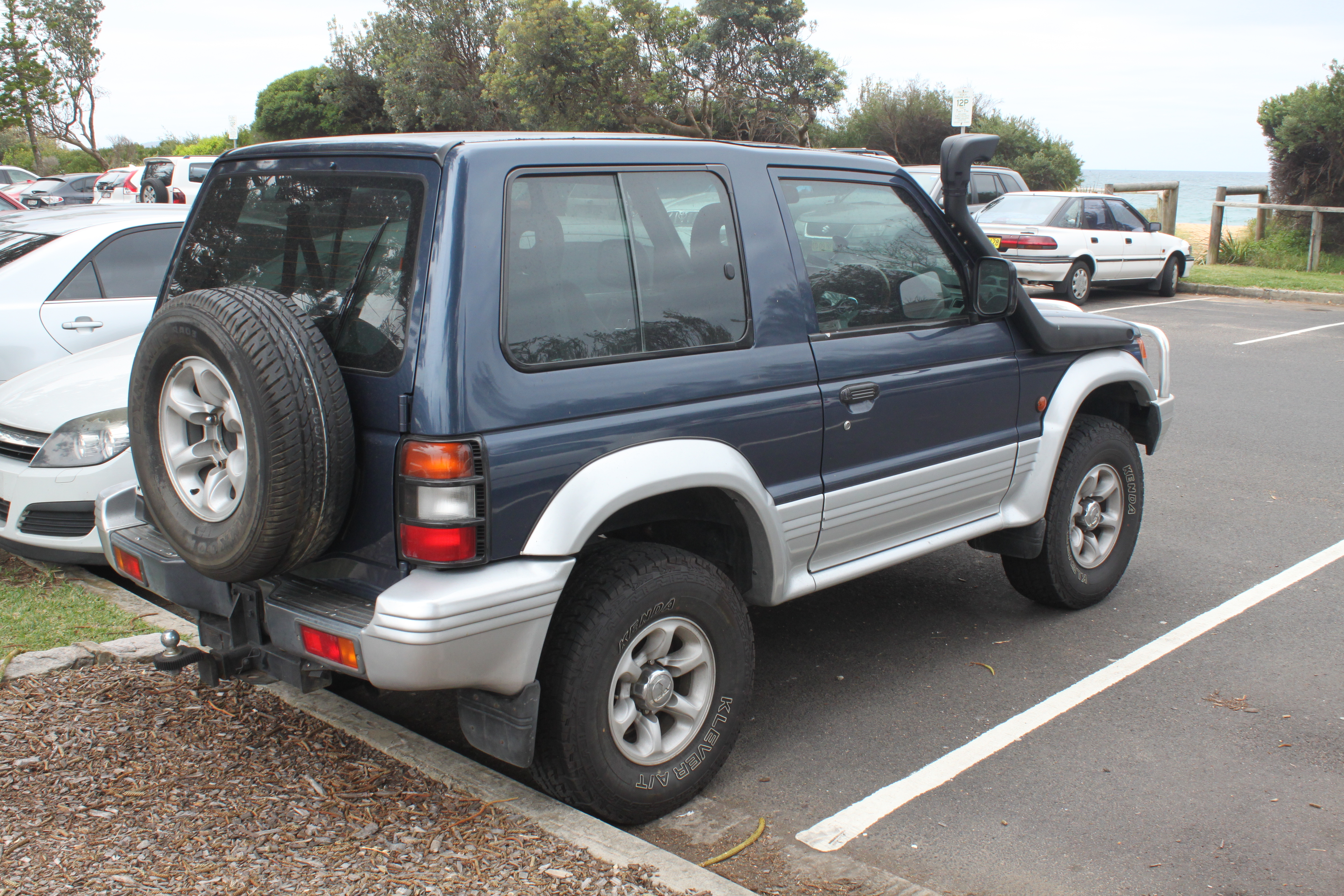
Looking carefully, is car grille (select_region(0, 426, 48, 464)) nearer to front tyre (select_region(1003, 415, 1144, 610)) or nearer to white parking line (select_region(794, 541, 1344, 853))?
white parking line (select_region(794, 541, 1344, 853))

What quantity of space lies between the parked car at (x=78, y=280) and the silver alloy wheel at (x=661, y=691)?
436 cm

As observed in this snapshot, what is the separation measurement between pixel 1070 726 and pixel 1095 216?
1423 cm

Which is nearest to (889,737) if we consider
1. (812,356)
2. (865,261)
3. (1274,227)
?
(812,356)

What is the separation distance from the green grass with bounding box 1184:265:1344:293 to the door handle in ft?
54.3

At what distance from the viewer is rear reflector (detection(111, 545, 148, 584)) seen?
3.38m

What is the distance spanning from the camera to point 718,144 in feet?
11.6

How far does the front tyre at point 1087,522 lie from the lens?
4664mm

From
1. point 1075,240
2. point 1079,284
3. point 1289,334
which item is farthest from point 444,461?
point 1079,284

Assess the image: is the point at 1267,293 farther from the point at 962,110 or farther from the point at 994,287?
the point at 994,287

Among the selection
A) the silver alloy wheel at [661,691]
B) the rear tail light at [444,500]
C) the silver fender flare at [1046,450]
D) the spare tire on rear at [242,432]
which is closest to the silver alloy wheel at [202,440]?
the spare tire on rear at [242,432]

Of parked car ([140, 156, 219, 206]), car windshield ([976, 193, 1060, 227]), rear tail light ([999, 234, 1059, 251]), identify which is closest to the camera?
rear tail light ([999, 234, 1059, 251])

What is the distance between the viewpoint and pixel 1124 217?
669 inches

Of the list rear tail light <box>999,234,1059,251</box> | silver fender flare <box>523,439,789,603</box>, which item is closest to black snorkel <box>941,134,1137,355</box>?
silver fender flare <box>523,439,789,603</box>

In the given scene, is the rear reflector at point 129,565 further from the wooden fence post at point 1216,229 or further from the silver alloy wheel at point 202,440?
the wooden fence post at point 1216,229
